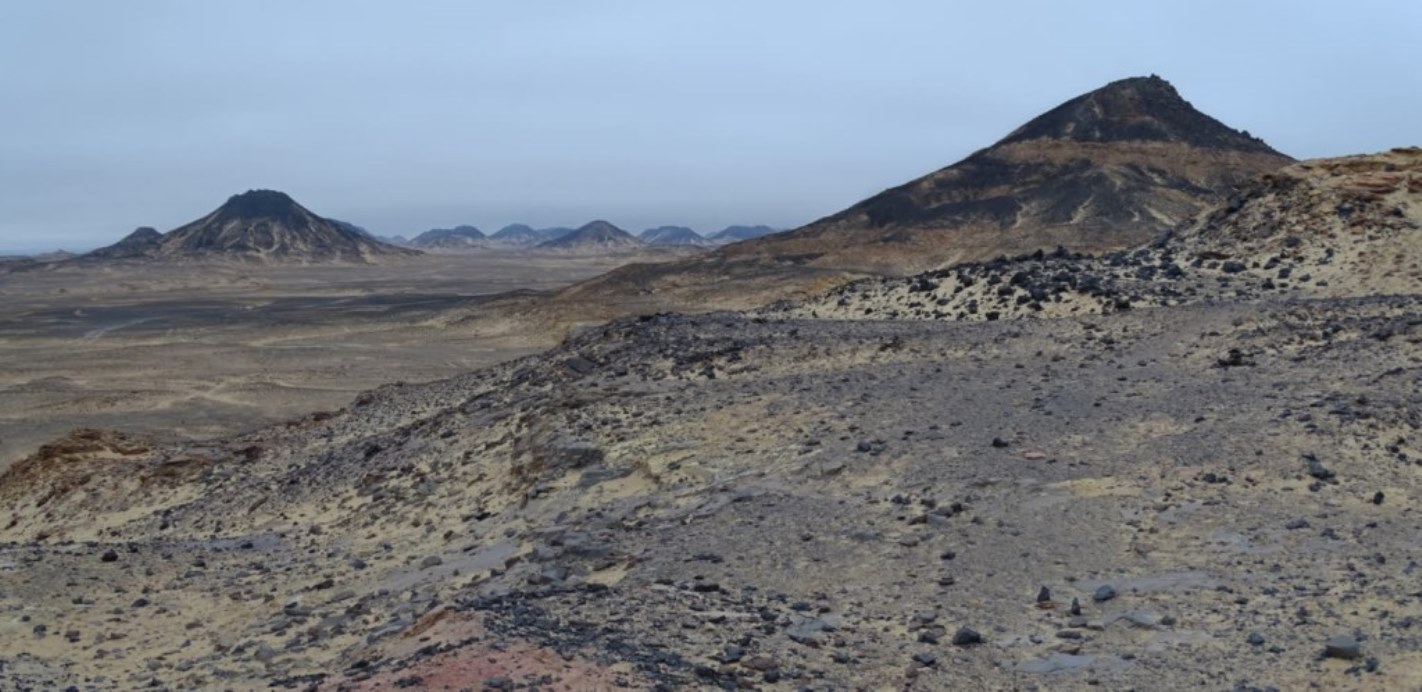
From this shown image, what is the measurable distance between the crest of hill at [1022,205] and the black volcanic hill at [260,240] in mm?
76617

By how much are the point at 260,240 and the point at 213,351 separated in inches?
3484

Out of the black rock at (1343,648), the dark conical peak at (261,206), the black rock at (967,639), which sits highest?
the dark conical peak at (261,206)

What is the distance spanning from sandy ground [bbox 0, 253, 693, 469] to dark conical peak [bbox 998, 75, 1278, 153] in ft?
94.9

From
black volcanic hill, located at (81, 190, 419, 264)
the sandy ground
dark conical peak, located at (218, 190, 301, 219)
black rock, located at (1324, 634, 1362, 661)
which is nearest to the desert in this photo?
black rock, located at (1324, 634, 1362, 661)

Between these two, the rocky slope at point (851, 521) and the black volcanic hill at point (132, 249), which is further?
the black volcanic hill at point (132, 249)

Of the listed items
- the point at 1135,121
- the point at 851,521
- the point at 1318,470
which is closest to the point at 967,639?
the point at 851,521

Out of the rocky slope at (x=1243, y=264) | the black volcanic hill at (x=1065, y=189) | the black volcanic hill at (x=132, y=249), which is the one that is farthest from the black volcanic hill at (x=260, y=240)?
the rocky slope at (x=1243, y=264)

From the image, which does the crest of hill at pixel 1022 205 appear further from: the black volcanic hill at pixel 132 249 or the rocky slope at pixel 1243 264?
the black volcanic hill at pixel 132 249

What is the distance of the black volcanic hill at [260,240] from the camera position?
390 ft

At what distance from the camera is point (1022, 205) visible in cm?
4700

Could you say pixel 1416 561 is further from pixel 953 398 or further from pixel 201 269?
pixel 201 269

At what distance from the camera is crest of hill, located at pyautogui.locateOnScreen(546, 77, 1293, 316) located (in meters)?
43.1

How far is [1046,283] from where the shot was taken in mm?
14516

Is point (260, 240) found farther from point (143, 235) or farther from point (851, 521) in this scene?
point (851, 521)
